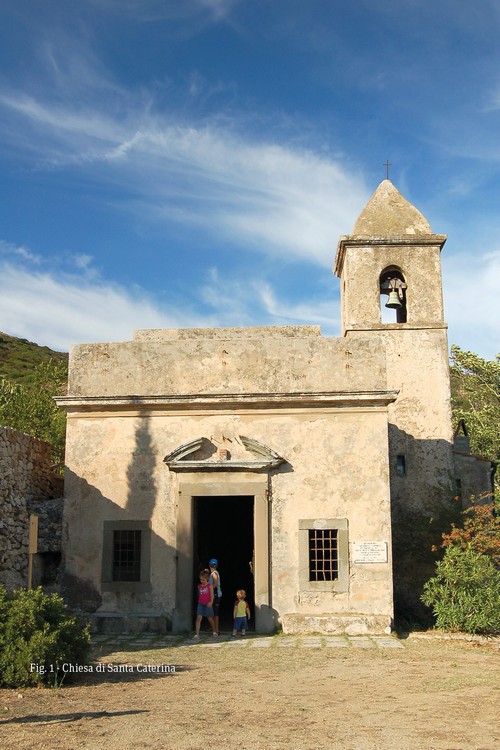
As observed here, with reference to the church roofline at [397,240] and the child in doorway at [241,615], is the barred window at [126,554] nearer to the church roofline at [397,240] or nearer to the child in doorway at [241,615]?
the child in doorway at [241,615]

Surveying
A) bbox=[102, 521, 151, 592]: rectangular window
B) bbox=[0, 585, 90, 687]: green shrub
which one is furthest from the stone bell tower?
bbox=[0, 585, 90, 687]: green shrub

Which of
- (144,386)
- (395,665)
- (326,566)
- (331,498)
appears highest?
(144,386)

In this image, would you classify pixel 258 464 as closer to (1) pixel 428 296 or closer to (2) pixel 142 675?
(2) pixel 142 675

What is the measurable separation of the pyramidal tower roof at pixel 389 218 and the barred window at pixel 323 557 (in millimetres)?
8010

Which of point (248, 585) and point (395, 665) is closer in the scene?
point (395, 665)

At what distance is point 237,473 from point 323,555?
7.36ft

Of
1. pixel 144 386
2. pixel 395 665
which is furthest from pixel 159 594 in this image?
pixel 395 665

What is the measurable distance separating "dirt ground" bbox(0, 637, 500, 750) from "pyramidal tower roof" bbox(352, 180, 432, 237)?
10.5 meters

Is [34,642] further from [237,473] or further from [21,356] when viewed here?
[21,356]

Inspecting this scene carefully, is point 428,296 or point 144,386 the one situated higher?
point 428,296

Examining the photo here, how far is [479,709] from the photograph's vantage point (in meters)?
8.01

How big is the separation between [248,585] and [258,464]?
7.17 metres

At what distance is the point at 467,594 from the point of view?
536 inches

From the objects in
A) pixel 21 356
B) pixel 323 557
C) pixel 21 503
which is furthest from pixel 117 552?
pixel 21 356
